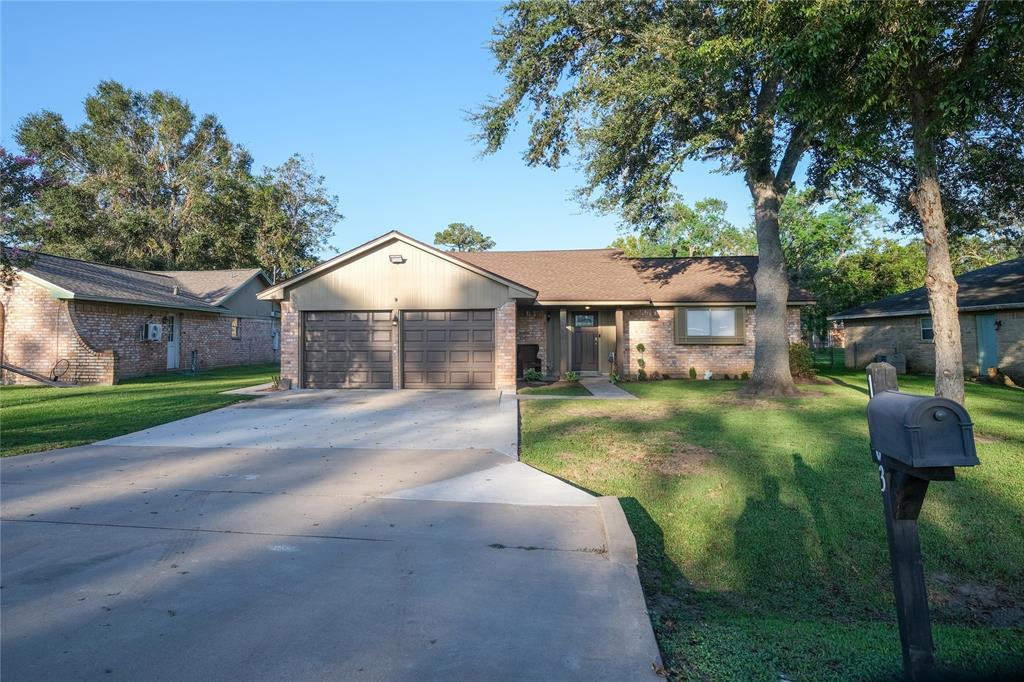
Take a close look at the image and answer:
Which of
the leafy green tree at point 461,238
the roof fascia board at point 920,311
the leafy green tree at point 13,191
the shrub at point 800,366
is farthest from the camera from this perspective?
the leafy green tree at point 461,238

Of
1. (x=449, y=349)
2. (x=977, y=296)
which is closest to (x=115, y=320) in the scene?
(x=449, y=349)

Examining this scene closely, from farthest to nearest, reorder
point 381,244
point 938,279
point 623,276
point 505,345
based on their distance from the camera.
Answer: point 623,276, point 381,244, point 505,345, point 938,279

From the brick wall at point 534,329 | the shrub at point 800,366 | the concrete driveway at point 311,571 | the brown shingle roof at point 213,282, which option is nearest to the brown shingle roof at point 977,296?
the shrub at point 800,366

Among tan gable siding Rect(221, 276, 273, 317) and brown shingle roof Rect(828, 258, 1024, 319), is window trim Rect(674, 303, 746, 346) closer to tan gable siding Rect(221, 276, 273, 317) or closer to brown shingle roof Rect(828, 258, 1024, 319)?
brown shingle roof Rect(828, 258, 1024, 319)

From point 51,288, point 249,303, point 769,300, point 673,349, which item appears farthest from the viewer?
point 249,303

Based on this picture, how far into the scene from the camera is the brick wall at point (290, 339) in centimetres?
1570

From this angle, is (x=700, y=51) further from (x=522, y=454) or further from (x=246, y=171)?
(x=246, y=171)

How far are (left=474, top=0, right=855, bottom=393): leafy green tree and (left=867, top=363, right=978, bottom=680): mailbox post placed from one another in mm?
10481

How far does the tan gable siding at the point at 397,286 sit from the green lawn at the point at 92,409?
378 centimetres

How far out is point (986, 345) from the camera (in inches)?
687

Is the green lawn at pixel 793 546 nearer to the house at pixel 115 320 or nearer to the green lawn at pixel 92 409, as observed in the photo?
the green lawn at pixel 92 409

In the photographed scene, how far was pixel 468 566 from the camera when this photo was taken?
377 centimetres

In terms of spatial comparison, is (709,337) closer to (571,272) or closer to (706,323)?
(706,323)

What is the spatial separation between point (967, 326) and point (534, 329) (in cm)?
1427
